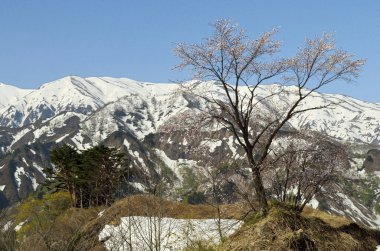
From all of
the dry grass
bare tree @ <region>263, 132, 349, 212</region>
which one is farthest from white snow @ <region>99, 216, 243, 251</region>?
bare tree @ <region>263, 132, 349, 212</region>

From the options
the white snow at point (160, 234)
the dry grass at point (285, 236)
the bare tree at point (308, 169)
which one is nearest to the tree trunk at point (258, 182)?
the white snow at point (160, 234)

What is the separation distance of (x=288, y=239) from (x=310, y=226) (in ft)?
5.02

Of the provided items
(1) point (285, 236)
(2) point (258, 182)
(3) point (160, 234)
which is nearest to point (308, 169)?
(2) point (258, 182)

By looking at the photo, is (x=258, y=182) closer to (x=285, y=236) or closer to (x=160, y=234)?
(x=285, y=236)

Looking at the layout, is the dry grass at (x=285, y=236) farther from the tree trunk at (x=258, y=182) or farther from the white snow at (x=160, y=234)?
the tree trunk at (x=258, y=182)

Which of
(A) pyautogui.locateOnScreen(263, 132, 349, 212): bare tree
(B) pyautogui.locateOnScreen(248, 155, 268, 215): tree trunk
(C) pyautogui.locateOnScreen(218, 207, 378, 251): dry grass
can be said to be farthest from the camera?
(A) pyautogui.locateOnScreen(263, 132, 349, 212): bare tree

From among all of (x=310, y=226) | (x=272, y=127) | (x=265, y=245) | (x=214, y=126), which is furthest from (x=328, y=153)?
(x=265, y=245)

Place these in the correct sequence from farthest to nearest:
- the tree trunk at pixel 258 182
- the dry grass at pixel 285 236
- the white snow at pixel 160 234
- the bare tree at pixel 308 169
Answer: the bare tree at pixel 308 169 → the tree trunk at pixel 258 182 → the dry grass at pixel 285 236 → the white snow at pixel 160 234

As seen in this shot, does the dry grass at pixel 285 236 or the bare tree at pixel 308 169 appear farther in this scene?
the bare tree at pixel 308 169

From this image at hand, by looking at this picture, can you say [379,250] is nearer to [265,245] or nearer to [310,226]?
[310,226]

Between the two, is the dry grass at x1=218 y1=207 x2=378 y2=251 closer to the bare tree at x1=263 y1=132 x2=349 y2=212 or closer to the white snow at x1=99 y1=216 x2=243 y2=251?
the white snow at x1=99 y1=216 x2=243 y2=251

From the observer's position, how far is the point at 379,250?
16906 mm

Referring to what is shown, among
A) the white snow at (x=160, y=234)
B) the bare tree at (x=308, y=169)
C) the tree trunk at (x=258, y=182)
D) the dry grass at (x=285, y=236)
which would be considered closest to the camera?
the white snow at (x=160, y=234)

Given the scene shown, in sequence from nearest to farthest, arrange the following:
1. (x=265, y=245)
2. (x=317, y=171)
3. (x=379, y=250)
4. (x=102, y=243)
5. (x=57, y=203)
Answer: (x=265, y=245) → (x=379, y=250) → (x=102, y=243) → (x=317, y=171) → (x=57, y=203)
